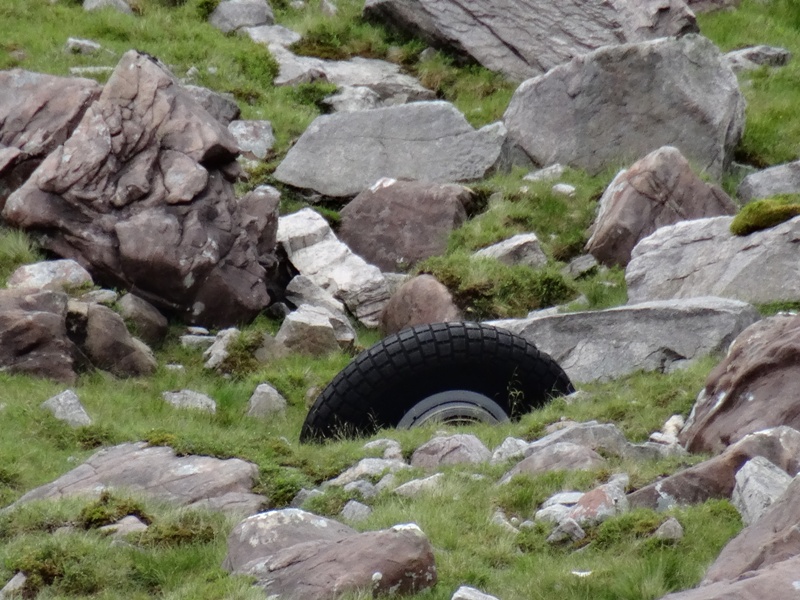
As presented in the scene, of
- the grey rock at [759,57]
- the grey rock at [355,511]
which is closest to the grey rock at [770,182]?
the grey rock at [759,57]

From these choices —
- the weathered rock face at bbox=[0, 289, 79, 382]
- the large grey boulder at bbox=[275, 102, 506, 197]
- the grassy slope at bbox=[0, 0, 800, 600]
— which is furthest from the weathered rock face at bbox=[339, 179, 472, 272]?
the weathered rock face at bbox=[0, 289, 79, 382]

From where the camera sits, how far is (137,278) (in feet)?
48.9

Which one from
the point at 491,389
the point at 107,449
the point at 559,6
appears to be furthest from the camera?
the point at 559,6

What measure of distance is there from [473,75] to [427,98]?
115 centimetres

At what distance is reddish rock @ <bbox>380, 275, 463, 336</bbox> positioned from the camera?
15.2 m

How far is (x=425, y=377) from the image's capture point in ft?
38.0

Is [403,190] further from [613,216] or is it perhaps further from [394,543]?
[394,543]

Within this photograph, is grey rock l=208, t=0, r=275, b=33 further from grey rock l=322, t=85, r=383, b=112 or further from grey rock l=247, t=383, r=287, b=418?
grey rock l=247, t=383, r=287, b=418

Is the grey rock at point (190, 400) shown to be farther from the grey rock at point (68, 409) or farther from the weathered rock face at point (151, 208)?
the weathered rock face at point (151, 208)

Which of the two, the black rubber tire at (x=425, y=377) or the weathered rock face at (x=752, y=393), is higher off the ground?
the weathered rock face at (x=752, y=393)

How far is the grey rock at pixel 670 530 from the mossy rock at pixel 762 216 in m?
8.46

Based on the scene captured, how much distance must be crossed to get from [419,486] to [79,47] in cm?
1492

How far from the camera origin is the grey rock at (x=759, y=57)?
915 inches

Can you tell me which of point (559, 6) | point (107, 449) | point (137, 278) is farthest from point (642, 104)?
point (107, 449)
